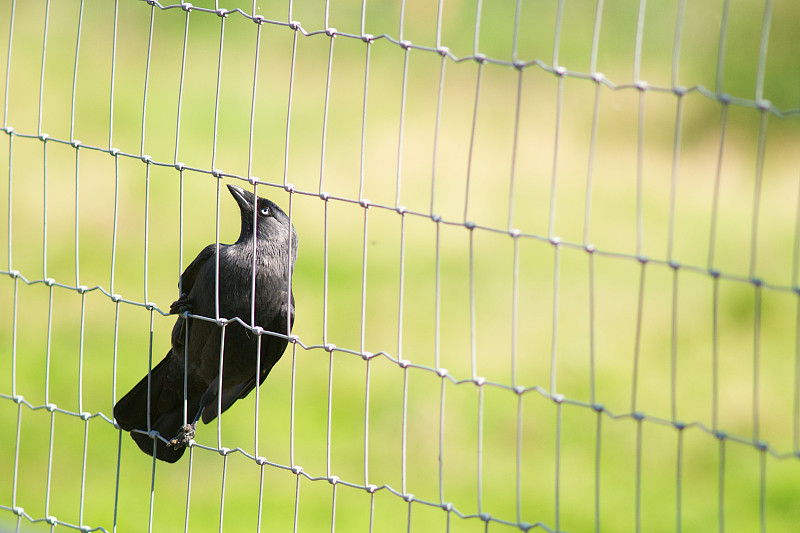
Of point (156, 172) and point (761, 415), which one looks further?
point (156, 172)

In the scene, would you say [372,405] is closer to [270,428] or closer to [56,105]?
[270,428]

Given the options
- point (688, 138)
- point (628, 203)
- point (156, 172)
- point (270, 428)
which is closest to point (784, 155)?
point (688, 138)

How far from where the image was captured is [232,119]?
10.2m

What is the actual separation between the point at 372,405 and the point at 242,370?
147 inches

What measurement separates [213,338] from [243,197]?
0.60 m

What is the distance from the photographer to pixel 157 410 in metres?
3.69

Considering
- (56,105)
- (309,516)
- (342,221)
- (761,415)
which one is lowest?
(309,516)

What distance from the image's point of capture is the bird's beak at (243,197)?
3807mm

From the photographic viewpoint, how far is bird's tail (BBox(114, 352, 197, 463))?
3.58 meters

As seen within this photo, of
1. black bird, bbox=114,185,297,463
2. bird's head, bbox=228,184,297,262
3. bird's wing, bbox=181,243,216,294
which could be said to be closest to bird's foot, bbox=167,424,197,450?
black bird, bbox=114,185,297,463

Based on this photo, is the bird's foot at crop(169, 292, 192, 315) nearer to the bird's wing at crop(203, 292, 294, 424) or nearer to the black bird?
the black bird

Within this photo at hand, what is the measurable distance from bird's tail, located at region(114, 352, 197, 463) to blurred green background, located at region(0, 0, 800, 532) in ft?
7.26

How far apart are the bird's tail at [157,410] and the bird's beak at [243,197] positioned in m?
0.67

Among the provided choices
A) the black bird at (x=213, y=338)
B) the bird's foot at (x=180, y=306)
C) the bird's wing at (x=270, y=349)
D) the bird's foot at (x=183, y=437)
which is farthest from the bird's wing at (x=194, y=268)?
the bird's foot at (x=183, y=437)
